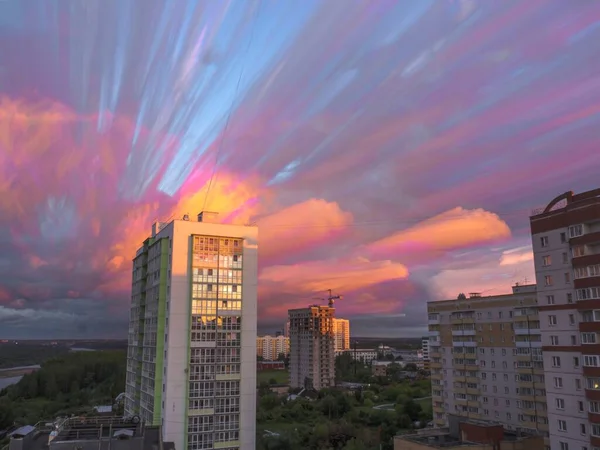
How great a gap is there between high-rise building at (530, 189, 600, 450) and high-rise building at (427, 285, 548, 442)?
60.6 feet

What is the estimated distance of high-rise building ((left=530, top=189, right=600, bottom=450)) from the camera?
26281mm

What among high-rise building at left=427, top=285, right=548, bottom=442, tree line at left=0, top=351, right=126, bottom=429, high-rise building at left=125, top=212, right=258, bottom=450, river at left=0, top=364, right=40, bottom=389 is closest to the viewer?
high-rise building at left=125, top=212, right=258, bottom=450

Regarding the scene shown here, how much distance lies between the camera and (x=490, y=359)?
50656 millimetres

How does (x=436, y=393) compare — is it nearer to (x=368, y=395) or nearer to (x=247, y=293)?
(x=247, y=293)

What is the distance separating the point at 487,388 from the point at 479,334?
5.68 m

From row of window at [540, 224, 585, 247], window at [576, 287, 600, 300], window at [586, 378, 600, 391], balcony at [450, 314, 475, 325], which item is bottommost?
window at [586, 378, 600, 391]

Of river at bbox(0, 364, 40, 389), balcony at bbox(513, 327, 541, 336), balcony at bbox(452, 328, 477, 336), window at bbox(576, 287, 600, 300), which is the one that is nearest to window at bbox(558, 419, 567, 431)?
window at bbox(576, 287, 600, 300)

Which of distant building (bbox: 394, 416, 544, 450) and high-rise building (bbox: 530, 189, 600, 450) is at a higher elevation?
high-rise building (bbox: 530, 189, 600, 450)

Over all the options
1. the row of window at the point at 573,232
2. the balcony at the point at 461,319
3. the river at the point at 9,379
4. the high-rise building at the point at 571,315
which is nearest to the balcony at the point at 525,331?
the balcony at the point at 461,319

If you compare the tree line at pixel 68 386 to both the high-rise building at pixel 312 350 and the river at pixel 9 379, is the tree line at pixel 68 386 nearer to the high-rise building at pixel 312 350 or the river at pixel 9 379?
the river at pixel 9 379

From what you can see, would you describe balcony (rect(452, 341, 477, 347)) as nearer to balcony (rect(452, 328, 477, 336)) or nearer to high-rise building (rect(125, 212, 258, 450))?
balcony (rect(452, 328, 477, 336))

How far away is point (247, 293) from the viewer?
4169 cm

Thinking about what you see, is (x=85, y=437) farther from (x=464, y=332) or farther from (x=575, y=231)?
(x=464, y=332)

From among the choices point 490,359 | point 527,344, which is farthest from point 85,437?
point 490,359
